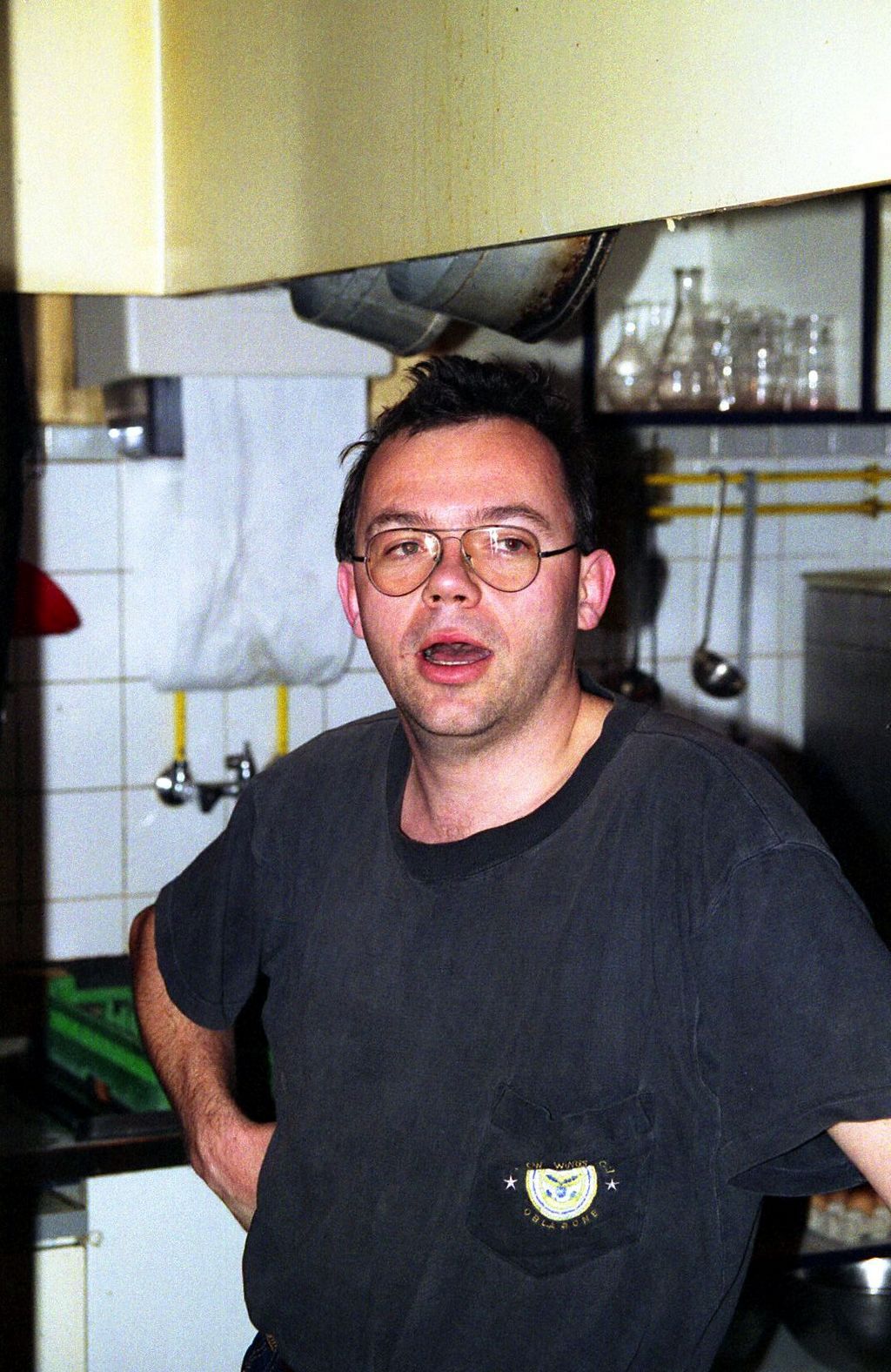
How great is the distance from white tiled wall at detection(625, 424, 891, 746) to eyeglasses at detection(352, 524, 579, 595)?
1704 millimetres

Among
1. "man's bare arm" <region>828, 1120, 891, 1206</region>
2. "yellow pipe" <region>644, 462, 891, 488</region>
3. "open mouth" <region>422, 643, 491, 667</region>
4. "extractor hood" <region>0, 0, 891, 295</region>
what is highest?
"extractor hood" <region>0, 0, 891, 295</region>

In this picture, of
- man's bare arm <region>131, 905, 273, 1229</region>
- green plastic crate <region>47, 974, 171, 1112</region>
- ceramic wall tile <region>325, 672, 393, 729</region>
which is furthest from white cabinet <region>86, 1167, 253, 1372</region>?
ceramic wall tile <region>325, 672, 393, 729</region>

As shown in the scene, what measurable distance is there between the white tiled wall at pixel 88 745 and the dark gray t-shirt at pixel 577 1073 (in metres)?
1.40

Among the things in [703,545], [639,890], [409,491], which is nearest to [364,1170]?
[639,890]

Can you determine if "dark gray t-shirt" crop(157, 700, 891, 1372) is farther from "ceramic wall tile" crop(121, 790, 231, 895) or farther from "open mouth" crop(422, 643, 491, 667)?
"ceramic wall tile" crop(121, 790, 231, 895)

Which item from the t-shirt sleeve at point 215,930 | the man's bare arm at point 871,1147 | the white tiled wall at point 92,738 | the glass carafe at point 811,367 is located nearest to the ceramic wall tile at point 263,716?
the white tiled wall at point 92,738

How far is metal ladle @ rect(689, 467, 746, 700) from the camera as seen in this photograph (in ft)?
9.69

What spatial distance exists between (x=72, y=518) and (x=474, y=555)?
1.48 meters

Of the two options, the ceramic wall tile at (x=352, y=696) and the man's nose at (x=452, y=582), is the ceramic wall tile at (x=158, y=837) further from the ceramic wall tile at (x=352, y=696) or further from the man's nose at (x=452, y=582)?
the man's nose at (x=452, y=582)

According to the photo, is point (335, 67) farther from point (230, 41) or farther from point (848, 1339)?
point (848, 1339)

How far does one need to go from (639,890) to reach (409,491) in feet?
1.21

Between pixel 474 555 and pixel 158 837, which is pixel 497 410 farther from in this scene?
pixel 158 837

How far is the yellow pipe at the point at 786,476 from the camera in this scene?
112 inches

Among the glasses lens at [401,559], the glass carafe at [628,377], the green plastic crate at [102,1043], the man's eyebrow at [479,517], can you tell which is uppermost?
the glass carafe at [628,377]
